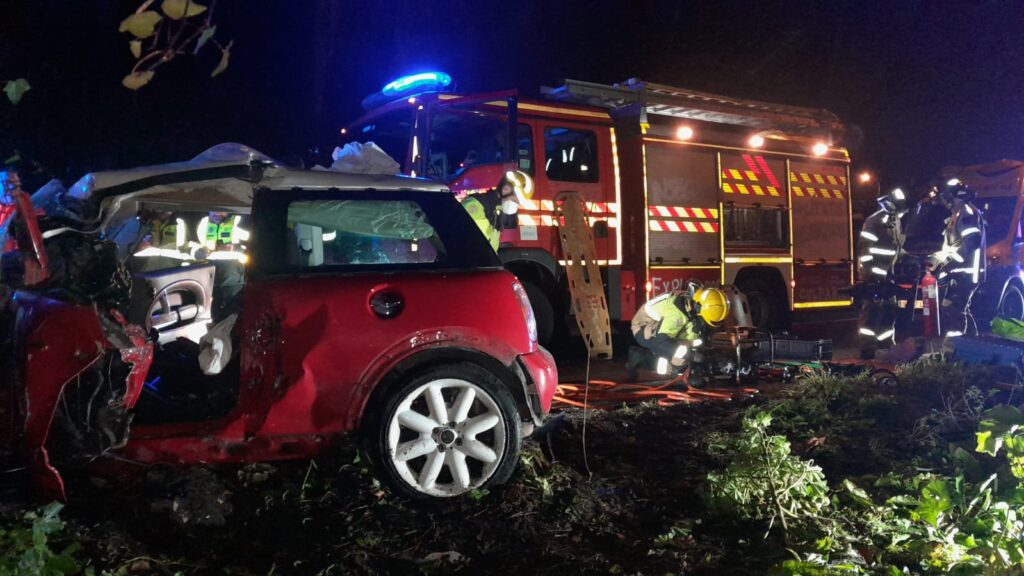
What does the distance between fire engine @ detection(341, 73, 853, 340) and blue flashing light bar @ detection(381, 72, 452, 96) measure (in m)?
0.02

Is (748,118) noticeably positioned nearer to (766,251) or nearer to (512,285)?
(766,251)

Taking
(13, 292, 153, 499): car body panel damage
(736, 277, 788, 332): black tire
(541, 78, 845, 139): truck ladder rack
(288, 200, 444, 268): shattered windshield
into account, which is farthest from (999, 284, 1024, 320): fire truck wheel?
(13, 292, 153, 499): car body panel damage

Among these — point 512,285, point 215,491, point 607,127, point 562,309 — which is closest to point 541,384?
point 512,285

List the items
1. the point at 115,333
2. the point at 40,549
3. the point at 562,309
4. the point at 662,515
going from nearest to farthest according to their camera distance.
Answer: the point at 40,549 < the point at 115,333 < the point at 662,515 < the point at 562,309

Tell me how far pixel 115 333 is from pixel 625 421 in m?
3.30

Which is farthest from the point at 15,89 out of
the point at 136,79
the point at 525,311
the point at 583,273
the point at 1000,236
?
the point at 1000,236

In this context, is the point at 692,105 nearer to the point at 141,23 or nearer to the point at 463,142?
the point at 463,142

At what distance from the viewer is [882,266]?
9414 millimetres

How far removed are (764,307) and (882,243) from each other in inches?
64.1

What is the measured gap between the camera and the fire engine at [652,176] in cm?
730

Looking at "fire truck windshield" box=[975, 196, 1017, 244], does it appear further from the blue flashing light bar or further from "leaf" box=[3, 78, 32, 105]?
"leaf" box=[3, 78, 32, 105]

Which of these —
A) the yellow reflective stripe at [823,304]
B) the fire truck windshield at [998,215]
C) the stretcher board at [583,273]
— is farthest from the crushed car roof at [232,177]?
the fire truck windshield at [998,215]

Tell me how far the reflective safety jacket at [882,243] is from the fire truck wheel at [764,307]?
1.19m

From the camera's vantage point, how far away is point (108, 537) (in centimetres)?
295
